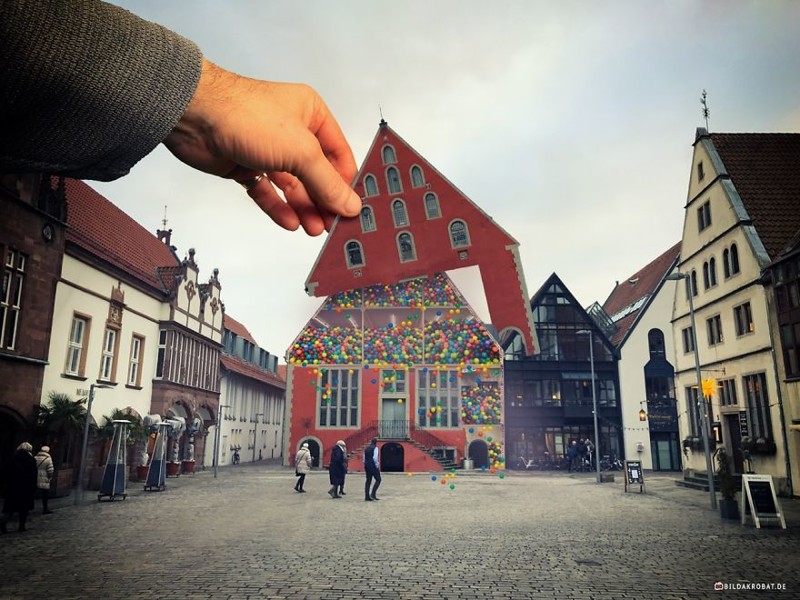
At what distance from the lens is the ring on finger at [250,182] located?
290cm

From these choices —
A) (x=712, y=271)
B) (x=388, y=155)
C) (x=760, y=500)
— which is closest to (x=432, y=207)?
(x=388, y=155)

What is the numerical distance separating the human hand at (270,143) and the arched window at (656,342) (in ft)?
141

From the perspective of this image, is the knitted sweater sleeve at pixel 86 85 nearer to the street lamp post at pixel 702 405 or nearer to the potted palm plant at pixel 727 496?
the potted palm plant at pixel 727 496

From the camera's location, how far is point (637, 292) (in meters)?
46.5

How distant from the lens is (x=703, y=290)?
93.0ft

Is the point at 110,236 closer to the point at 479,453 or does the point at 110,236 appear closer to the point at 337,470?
the point at 337,470

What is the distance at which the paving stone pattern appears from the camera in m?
8.31

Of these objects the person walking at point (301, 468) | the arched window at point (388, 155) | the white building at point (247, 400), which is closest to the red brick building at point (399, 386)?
the person walking at point (301, 468)

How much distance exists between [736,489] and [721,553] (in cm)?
536

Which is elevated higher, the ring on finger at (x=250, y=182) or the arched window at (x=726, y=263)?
the arched window at (x=726, y=263)

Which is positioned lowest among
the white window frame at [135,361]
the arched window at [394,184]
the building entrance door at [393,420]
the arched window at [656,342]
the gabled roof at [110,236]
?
the building entrance door at [393,420]

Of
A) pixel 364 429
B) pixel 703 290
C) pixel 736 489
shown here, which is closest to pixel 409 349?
pixel 364 429

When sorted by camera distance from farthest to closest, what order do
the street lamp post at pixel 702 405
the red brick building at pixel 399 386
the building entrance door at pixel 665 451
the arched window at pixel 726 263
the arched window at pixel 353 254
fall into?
the building entrance door at pixel 665 451 < the red brick building at pixel 399 386 < the arched window at pixel 726 263 < the street lamp post at pixel 702 405 < the arched window at pixel 353 254

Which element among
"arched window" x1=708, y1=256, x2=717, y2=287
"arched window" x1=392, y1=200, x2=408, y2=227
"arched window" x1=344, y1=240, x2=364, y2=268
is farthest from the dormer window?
"arched window" x1=344, y1=240, x2=364, y2=268
